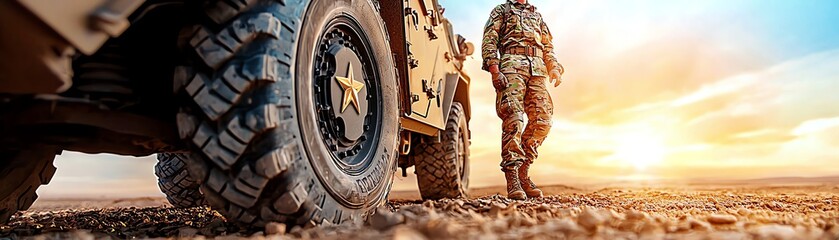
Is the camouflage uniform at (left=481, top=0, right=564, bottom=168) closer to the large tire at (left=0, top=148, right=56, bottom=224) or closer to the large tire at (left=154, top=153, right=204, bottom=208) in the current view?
the large tire at (left=154, top=153, right=204, bottom=208)

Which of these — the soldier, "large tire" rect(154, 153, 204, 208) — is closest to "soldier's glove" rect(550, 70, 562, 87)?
the soldier

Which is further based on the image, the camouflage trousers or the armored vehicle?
the camouflage trousers

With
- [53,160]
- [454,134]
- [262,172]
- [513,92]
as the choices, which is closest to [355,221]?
[262,172]

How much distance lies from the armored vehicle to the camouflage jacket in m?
3.42

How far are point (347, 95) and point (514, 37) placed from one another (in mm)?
3817

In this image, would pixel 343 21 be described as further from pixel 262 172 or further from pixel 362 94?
pixel 262 172

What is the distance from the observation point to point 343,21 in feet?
7.84

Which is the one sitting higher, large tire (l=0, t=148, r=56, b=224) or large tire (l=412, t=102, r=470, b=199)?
large tire (l=412, t=102, r=470, b=199)

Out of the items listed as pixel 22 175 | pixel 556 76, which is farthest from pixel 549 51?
pixel 22 175

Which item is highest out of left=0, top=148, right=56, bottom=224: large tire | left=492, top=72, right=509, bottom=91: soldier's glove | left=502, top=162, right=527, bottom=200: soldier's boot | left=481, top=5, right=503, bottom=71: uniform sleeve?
left=481, top=5, right=503, bottom=71: uniform sleeve

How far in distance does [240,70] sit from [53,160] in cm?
155

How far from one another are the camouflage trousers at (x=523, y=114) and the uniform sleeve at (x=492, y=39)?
0.73 ft

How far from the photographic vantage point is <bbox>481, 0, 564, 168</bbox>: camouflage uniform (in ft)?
18.0

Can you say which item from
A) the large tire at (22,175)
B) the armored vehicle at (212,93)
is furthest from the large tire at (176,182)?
the armored vehicle at (212,93)
